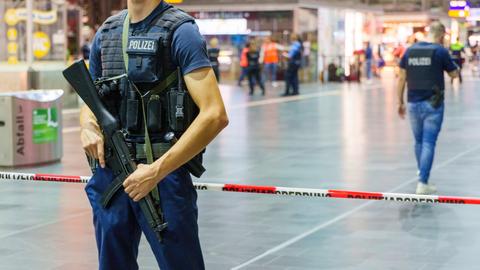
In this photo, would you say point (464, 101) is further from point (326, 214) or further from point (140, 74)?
point (140, 74)

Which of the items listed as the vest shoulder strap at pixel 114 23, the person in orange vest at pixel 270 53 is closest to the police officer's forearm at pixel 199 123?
the vest shoulder strap at pixel 114 23

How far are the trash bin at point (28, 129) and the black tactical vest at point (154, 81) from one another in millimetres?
9574

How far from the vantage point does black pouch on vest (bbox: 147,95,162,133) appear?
385 cm

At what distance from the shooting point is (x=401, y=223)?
905 centimetres

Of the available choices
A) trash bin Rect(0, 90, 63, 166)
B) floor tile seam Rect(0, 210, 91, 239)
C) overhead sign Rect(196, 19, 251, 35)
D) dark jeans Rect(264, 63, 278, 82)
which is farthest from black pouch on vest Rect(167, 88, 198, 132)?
overhead sign Rect(196, 19, 251, 35)

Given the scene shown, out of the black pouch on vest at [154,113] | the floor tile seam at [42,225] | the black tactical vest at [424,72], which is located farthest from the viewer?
the black tactical vest at [424,72]

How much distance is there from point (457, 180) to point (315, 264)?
497 cm

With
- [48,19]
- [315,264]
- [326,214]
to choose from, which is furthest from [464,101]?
[315,264]

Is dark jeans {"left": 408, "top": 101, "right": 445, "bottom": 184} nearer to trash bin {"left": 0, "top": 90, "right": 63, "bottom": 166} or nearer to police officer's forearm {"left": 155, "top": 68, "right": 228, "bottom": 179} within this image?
trash bin {"left": 0, "top": 90, "right": 63, "bottom": 166}

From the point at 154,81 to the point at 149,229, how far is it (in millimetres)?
552

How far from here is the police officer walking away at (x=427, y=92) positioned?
424 inches

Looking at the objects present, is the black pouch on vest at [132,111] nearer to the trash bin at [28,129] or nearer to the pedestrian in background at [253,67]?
the trash bin at [28,129]

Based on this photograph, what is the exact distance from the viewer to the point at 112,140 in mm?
3898

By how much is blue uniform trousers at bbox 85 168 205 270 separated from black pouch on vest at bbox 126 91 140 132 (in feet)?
0.70
